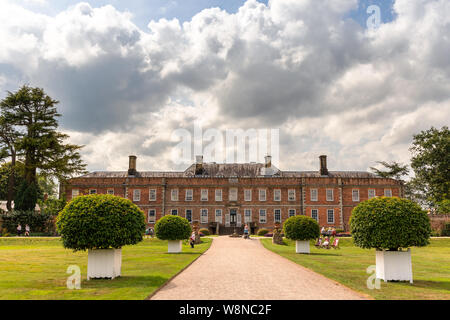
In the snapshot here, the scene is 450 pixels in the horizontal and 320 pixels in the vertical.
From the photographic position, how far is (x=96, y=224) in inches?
384

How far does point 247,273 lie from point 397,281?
14.0 feet

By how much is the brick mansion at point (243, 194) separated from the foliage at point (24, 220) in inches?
335

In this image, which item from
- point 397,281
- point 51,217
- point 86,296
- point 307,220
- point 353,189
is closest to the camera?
point 86,296

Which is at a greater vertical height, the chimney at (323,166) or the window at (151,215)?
the chimney at (323,166)

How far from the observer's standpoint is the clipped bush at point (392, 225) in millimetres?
9867

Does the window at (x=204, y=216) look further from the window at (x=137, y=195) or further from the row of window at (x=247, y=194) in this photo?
the window at (x=137, y=195)

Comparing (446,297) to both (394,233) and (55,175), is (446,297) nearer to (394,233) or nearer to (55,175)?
(394,233)

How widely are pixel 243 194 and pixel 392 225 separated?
119ft

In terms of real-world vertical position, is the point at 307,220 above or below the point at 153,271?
above

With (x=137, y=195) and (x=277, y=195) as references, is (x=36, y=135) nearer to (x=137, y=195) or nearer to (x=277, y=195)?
(x=137, y=195)

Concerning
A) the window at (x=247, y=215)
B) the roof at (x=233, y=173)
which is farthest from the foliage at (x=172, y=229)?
the roof at (x=233, y=173)

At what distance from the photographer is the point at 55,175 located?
1523 inches

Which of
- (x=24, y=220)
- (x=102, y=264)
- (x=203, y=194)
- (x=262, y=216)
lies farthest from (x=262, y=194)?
(x=102, y=264)
